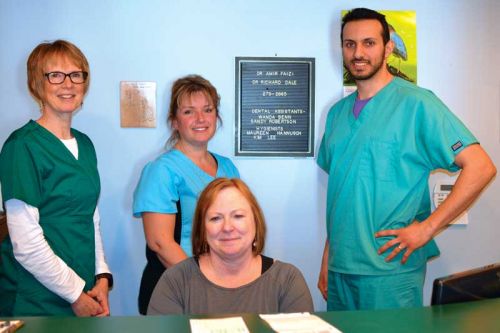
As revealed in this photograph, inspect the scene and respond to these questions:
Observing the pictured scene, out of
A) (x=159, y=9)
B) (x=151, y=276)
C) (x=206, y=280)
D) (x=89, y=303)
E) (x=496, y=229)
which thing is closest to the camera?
(x=206, y=280)

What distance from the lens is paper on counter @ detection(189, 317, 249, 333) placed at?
1093 millimetres

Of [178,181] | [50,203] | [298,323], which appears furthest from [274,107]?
[298,323]

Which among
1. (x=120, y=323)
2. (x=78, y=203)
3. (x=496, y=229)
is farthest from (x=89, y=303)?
(x=496, y=229)

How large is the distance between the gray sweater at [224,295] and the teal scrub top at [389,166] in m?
0.42

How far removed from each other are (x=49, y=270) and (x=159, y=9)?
3.87 ft

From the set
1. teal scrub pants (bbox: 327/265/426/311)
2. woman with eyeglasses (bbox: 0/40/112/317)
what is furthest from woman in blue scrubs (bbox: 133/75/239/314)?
teal scrub pants (bbox: 327/265/426/311)

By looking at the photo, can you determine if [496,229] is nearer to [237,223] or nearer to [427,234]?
[427,234]

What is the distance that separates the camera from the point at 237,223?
150 centimetres

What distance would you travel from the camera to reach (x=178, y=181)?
195cm

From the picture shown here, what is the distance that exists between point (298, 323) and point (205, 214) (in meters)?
0.48

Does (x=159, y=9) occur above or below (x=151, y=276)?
above

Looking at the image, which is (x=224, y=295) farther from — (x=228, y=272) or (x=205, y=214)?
(x=205, y=214)

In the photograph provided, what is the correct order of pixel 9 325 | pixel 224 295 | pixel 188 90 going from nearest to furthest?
1. pixel 9 325
2. pixel 224 295
3. pixel 188 90

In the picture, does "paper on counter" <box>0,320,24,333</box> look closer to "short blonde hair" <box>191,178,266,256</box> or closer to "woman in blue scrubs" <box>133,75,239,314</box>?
"short blonde hair" <box>191,178,266,256</box>
